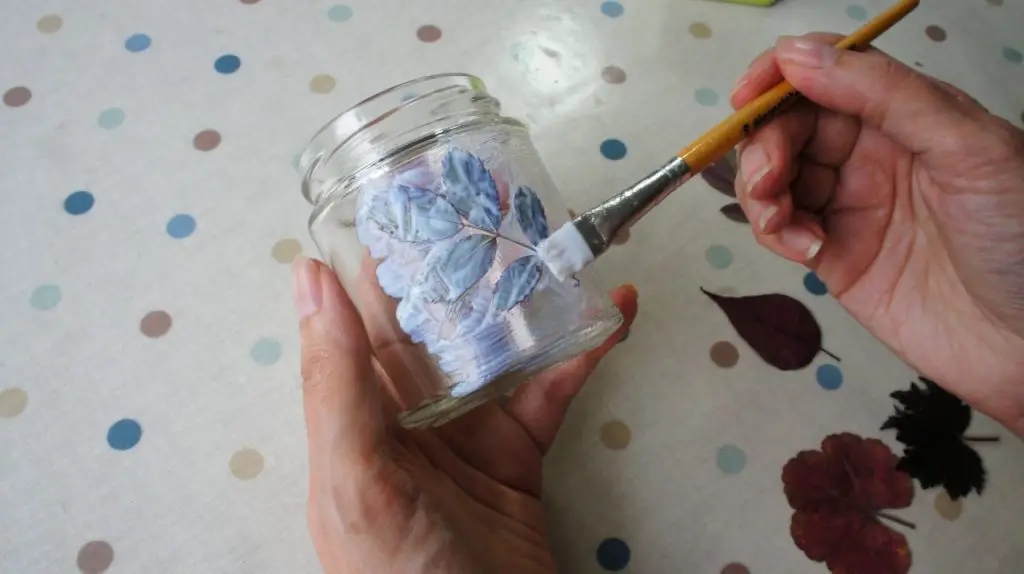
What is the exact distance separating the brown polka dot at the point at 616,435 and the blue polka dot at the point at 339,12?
42 cm

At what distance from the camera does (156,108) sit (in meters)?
0.58

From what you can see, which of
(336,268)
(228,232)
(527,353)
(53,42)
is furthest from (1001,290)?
(53,42)

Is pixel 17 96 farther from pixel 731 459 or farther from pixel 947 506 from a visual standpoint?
pixel 947 506

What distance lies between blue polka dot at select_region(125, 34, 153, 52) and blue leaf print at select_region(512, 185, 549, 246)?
0.41 metres

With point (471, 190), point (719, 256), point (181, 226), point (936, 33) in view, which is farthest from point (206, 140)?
point (936, 33)

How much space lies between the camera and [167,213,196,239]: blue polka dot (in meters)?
0.53

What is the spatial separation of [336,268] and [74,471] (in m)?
0.22

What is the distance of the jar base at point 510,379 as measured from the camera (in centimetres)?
39

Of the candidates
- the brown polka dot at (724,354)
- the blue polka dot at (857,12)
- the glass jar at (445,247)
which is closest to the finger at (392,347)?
the glass jar at (445,247)

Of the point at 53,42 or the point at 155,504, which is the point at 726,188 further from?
the point at 53,42

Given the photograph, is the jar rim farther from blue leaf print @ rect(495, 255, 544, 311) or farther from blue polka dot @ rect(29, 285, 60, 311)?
blue polka dot @ rect(29, 285, 60, 311)

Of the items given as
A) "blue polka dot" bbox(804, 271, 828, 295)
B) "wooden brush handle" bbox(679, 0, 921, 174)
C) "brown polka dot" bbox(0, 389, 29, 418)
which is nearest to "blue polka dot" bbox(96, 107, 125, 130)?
"brown polka dot" bbox(0, 389, 29, 418)

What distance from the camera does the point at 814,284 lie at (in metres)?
0.53

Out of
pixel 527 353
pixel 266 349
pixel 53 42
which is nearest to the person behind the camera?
pixel 527 353
